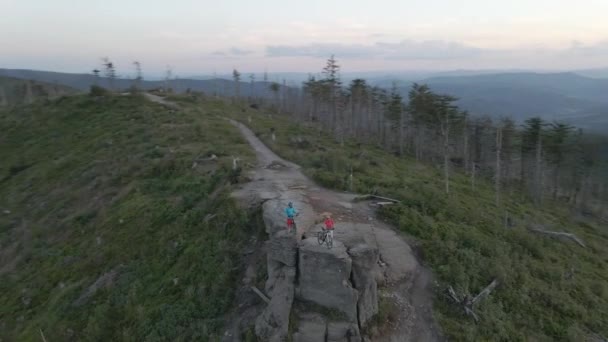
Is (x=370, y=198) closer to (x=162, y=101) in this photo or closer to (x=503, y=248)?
(x=503, y=248)

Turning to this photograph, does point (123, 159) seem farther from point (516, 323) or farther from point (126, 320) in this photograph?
point (516, 323)

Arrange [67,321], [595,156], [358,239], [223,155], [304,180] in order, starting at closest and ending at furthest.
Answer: [358,239], [67,321], [304,180], [223,155], [595,156]

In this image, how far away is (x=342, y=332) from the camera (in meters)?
13.3

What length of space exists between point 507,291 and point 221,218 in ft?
45.6

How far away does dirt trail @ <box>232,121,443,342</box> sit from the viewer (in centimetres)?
1503

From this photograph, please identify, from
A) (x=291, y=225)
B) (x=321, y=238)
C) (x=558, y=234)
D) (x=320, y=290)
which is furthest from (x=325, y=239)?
(x=558, y=234)

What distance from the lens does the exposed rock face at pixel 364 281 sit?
552 inches

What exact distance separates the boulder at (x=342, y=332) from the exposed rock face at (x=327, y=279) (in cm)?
27

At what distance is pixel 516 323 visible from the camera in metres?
16.7

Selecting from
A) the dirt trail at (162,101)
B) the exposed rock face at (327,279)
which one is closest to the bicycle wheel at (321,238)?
the exposed rock face at (327,279)

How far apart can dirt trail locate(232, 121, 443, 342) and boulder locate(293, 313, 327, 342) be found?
6.65ft

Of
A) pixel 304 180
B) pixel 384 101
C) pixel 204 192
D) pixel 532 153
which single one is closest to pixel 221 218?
pixel 204 192

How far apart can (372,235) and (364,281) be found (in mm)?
4592

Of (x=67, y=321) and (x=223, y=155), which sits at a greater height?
(x=223, y=155)
